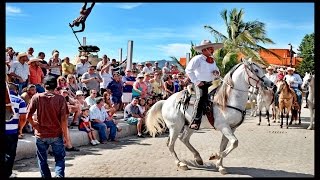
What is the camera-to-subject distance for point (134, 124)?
1260cm

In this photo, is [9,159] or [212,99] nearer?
[9,159]

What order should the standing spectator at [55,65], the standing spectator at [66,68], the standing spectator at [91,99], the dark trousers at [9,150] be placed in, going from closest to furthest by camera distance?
the dark trousers at [9,150], the standing spectator at [91,99], the standing spectator at [55,65], the standing spectator at [66,68]

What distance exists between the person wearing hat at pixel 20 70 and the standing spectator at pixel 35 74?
285 mm

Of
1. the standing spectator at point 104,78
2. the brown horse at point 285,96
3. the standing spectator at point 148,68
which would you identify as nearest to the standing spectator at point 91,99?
the standing spectator at point 104,78

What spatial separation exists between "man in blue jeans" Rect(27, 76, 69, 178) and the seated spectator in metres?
6.41

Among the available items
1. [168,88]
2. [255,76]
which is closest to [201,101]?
[255,76]

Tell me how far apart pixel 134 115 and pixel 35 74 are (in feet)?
11.1

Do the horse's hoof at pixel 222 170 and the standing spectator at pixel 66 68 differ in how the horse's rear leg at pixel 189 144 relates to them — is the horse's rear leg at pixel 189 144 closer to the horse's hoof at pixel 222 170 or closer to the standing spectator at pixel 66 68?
the horse's hoof at pixel 222 170

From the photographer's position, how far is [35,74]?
10961 mm

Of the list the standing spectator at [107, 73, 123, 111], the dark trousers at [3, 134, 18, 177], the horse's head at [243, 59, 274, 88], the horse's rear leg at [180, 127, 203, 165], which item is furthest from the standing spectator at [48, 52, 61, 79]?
the horse's head at [243, 59, 274, 88]

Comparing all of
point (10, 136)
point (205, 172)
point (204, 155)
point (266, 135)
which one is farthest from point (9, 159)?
point (266, 135)

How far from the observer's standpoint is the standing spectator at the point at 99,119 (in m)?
10.8

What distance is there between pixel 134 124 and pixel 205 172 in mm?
5241

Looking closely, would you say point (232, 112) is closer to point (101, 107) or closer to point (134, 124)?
point (101, 107)
